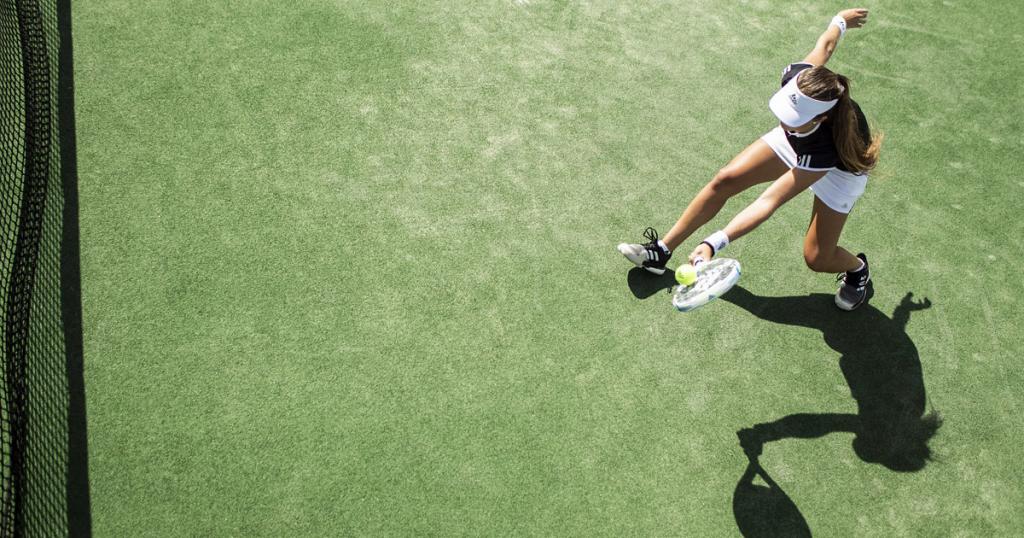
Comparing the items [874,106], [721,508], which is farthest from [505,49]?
[721,508]

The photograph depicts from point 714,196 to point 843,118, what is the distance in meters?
1.05

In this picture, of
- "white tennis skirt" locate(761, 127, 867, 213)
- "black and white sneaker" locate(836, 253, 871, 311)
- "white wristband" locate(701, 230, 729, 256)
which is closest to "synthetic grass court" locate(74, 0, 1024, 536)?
"black and white sneaker" locate(836, 253, 871, 311)

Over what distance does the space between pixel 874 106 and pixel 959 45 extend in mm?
1545

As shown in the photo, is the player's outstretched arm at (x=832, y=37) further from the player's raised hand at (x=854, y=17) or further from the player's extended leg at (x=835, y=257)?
the player's extended leg at (x=835, y=257)

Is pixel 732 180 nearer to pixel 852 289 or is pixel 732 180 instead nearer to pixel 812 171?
pixel 812 171

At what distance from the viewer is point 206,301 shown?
523 cm

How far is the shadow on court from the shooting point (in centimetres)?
465

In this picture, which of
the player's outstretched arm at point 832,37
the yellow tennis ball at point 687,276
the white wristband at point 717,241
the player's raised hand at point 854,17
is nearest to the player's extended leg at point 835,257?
the white wristband at point 717,241

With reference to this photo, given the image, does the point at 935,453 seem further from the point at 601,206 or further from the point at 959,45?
the point at 959,45

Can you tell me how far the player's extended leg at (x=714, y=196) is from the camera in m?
5.09

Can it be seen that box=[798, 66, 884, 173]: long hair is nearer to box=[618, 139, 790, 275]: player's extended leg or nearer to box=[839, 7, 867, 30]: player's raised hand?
box=[618, 139, 790, 275]: player's extended leg

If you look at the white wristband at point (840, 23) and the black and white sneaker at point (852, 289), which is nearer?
the white wristband at point (840, 23)

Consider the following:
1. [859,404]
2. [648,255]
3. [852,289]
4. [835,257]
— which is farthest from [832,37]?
[859,404]

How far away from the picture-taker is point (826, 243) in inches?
201
